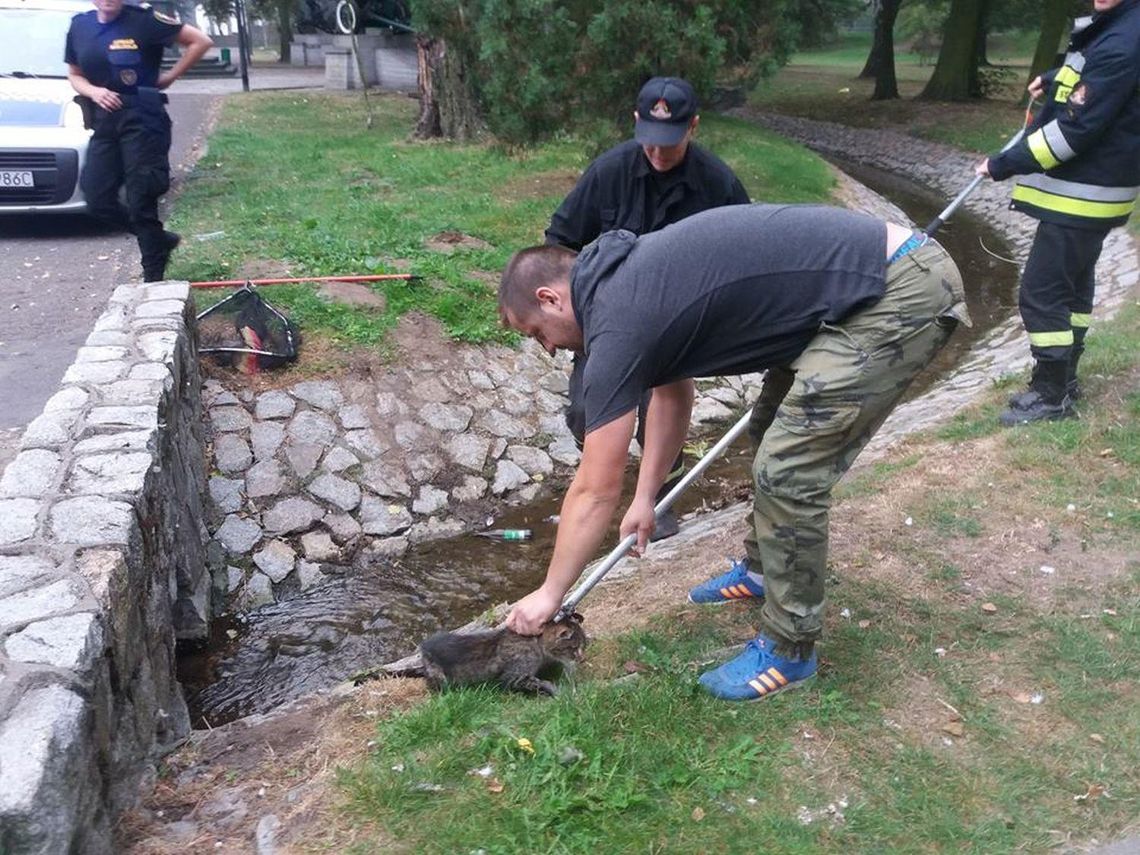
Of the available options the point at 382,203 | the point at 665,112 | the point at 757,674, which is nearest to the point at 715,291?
the point at 757,674

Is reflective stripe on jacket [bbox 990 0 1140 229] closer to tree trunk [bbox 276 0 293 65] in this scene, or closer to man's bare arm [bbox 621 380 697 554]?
man's bare arm [bbox 621 380 697 554]

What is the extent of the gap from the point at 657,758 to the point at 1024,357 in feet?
17.8

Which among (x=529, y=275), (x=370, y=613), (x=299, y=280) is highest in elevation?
(x=529, y=275)

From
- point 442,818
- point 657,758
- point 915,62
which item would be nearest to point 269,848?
point 442,818

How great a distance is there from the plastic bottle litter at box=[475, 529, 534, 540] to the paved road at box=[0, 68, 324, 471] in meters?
2.49

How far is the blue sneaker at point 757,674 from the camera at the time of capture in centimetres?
310

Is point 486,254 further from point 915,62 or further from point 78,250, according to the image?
point 915,62

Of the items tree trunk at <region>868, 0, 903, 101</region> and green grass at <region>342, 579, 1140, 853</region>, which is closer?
green grass at <region>342, 579, 1140, 853</region>

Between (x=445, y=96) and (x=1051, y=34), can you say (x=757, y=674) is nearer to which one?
(x=445, y=96)

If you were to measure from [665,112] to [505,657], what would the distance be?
2192 mm

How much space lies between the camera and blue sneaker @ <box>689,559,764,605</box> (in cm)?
376

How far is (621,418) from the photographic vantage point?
8.59ft

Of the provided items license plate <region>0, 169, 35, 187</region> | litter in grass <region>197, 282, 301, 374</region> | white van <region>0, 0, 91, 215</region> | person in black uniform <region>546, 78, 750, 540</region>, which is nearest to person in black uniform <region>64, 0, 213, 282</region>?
litter in grass <region>197, 282, 301, 374</region>

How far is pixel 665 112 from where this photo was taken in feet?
13.2
